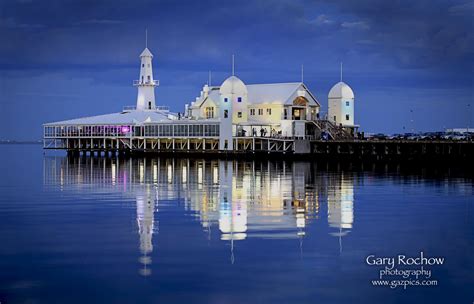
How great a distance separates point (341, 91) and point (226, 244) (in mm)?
79811

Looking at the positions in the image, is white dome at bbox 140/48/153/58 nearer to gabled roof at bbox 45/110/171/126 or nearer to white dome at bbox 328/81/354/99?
gabled roof at bbox 45/110/171/126

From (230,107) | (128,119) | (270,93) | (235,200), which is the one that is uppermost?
(270,93)

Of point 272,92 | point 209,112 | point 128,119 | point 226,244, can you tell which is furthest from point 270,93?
point 226,244

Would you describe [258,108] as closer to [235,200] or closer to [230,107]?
[230,107]

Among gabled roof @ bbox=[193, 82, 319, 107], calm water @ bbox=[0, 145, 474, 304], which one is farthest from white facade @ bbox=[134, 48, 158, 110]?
calm water @ bbox=[0, 145, 474, 304]

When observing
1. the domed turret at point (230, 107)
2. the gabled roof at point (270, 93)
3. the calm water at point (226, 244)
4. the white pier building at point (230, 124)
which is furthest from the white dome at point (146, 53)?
the calm water at point (226, 244)

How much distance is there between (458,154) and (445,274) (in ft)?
208

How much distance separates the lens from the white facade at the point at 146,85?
114m

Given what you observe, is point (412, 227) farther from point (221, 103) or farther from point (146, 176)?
point (221, 103)

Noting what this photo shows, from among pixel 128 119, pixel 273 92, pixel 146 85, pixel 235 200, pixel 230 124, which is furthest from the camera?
pixel 146 85

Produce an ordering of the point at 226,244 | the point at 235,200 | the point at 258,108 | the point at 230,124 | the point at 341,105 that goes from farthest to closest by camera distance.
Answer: the point at 341,105 < the point at 258,108 < the point at 230,124 < the point at 235,200 < the point at 226,244

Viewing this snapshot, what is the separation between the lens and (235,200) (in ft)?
113

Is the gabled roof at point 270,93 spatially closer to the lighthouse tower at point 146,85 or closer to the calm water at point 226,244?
the lighthouse tower at point 146,85

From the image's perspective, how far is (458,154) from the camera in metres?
79.3
